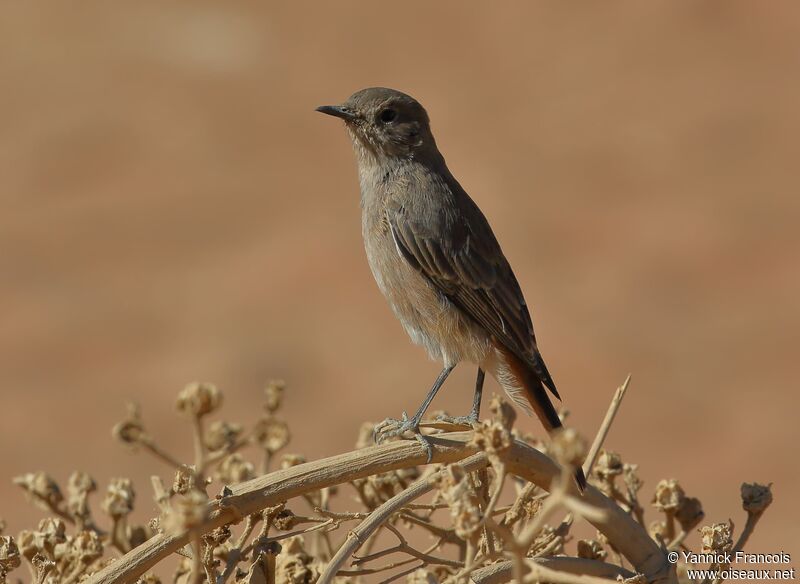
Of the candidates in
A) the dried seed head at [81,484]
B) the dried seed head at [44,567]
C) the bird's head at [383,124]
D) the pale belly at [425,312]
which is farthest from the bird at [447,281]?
the dried seed head at [44,567]

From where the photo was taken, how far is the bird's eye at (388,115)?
4.23 m

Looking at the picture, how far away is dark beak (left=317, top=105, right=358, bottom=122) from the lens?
4160mm

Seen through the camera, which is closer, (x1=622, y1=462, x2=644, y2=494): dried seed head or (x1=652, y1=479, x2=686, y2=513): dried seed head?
(x1=652, y1=479, x2=686, y2=513): dried seed head

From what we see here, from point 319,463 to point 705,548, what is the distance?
0.81 metres

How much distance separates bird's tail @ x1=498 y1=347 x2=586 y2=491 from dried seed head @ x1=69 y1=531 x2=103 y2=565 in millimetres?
1554

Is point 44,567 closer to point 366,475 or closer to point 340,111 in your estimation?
point 366,475


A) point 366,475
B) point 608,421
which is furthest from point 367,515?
point 608,421

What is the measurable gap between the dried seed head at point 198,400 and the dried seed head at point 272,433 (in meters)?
0.70

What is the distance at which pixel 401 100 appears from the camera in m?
4.25

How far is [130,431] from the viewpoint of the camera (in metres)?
2.94

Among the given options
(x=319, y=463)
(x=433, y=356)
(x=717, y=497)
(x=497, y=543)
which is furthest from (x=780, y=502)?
(x=319, y=463)

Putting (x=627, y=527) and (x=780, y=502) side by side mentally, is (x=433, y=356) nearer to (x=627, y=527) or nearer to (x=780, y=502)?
(x=627, y=527)

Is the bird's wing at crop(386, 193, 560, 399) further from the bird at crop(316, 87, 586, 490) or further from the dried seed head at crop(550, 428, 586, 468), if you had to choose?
the dried seed head at crop(550, 428, 586, 468)

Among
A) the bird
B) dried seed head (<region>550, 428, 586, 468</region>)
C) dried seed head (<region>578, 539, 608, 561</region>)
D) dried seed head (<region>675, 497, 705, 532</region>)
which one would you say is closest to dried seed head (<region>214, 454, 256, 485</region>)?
dried seed head (<region>578, 539, 608, 561</region>)
